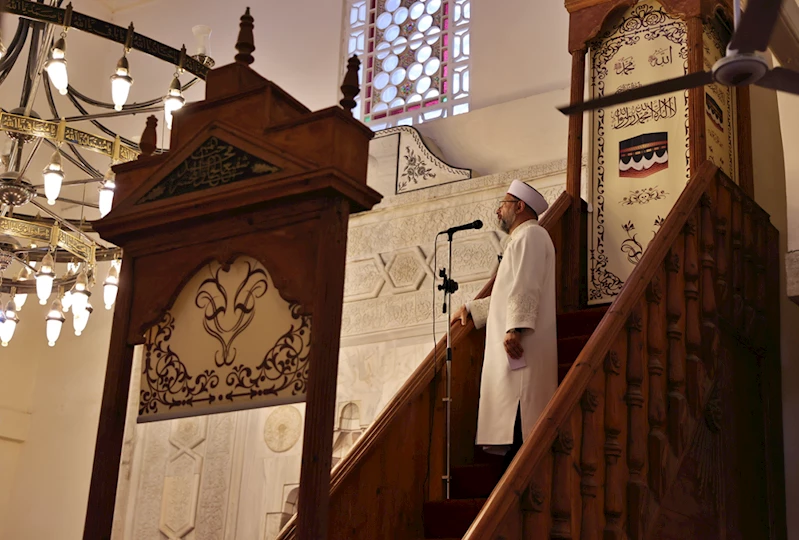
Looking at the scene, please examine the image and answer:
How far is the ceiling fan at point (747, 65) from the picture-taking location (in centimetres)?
284

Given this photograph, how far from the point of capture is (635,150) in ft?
20.2

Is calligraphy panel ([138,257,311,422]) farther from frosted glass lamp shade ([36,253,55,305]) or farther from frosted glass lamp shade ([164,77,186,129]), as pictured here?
frosted glass lamp shade ([36,253,55,305])

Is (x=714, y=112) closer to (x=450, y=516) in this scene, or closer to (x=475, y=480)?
(x=475, y=480)

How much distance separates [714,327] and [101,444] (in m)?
3.04

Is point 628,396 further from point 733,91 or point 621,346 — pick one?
point 733,91

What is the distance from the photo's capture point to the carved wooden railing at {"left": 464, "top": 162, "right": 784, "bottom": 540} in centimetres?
373

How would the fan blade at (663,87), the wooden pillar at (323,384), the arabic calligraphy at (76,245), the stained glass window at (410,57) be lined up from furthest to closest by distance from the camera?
the stained glass window at (410,57) < the arabic calligraphy at (76,245) < the fan blade at (663,87) < the wooden pillar at (323,384)

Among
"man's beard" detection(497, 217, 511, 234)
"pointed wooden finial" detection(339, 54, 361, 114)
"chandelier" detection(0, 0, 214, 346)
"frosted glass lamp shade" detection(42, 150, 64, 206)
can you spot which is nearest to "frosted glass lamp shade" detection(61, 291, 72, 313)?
"chandelier" detection(0, 0, 214, 346)

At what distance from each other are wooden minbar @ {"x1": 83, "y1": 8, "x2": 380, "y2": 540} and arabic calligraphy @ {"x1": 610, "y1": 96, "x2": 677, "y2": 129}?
3416mm

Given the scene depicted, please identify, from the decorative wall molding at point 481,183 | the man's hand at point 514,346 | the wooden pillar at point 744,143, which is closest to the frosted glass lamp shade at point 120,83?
the decorative wall molding at point 481,183

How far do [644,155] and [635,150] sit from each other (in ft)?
0.27

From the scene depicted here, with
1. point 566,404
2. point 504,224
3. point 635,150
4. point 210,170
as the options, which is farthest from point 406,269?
point 210,170

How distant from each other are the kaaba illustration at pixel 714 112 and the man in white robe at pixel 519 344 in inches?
60.2

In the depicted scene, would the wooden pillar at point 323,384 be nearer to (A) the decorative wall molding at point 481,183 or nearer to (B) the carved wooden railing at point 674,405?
(B) the carved wooden railing at point 674,405
